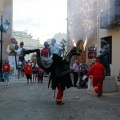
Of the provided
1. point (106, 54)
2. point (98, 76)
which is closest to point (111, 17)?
point (106, 54)

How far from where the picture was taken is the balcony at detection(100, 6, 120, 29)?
14.1 m

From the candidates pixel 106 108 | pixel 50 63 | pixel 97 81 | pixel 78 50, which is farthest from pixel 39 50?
pixel 97 81

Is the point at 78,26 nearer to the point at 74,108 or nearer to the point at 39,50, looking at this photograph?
the point at 39,50

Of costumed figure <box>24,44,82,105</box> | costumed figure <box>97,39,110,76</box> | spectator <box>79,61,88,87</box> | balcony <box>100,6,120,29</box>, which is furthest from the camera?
spectator <box>79,61,88,87</box>

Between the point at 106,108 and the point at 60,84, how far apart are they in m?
1.75

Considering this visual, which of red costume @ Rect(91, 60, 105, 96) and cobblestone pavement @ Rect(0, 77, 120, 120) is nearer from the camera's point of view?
cobblestone pavement @ Rect(0, 77, 120, 120)

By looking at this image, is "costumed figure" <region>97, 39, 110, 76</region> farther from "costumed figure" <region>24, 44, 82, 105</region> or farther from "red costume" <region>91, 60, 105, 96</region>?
"costumed figure" <region>24, 44, 82, 105</region>

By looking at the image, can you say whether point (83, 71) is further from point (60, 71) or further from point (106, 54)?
point (60, 71)

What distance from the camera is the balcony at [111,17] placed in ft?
46.1

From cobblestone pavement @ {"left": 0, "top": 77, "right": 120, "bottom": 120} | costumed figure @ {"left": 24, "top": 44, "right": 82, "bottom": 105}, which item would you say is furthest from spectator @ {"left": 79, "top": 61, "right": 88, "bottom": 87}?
costumed figure @ {"left": 24, "top": 44, "right": 82, "bottom": 105}

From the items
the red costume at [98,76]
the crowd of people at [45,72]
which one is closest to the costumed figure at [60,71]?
the crowd of people at [45,72]

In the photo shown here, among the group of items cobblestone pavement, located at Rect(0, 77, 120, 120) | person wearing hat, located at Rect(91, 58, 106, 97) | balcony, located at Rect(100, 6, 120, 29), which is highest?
balcony, located at Rect(100, 6, 120, 29)

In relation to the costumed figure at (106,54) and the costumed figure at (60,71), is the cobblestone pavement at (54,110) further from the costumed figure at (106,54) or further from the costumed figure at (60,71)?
the costumed figure at (106,54)

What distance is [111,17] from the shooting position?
14812 mm
